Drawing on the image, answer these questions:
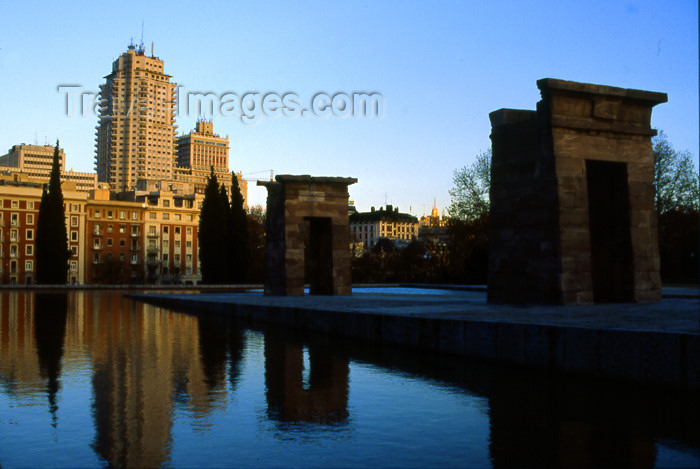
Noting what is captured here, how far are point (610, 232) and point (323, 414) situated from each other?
470 inches

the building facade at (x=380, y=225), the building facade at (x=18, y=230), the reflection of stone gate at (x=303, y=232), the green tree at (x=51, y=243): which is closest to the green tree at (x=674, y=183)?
the reflection of stone gate at (x=303, y=232)

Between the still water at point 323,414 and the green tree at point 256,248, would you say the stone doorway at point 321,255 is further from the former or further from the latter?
the green tree at point 256,248

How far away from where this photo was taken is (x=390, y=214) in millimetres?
193000

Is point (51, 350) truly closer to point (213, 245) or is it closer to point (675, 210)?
point (675, 210)

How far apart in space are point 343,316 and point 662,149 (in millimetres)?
38305

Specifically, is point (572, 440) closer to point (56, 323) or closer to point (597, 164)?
point (597, 164)

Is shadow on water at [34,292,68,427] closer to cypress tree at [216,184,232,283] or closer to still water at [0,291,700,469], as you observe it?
still water at [0,291,700,469]

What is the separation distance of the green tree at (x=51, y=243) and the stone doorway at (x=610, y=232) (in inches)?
2369

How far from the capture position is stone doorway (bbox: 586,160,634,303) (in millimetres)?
15773

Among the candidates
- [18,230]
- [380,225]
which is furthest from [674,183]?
[380,225]

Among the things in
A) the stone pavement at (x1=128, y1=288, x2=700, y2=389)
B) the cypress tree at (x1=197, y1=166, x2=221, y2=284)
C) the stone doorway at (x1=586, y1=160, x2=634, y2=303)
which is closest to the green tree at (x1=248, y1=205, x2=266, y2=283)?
the cypress tree at (x1=197, y1=166, x2=221, y2=284)

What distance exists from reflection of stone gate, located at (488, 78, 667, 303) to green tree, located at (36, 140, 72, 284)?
5968 centimetres

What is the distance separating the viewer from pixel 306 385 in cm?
772

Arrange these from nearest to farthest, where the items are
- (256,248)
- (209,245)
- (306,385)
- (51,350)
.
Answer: (306,385), (51,350), (209,245), (256,248)
